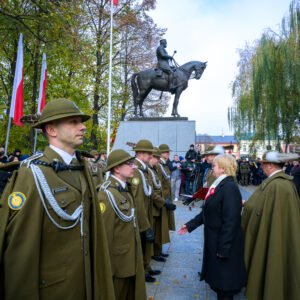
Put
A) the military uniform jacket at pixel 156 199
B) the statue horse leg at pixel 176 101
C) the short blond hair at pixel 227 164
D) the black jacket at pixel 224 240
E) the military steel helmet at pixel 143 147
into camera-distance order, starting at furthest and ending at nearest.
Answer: the statue horse leg at pixel 176 101
the military uniform jacket at pixel 156 199
the military steel helmet at pixel 143 147
the short blond hair at pixel 227 164
the black jacket at pixel 224 240

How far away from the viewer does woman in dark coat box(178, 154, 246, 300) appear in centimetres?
343

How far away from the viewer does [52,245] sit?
2043 mm

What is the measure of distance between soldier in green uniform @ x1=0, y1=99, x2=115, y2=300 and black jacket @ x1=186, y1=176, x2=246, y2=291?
5.27ft

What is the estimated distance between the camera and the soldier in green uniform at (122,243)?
3160mm

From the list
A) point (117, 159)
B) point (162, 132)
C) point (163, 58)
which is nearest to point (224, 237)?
point (117, 159)

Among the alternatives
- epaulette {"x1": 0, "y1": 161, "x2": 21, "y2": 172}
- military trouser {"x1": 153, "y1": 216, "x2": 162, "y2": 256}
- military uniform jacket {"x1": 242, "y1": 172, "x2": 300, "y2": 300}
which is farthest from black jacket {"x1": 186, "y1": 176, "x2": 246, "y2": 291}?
epaulette {"x1": 0, "y1": 161, "x2": 21, "y2": 172}

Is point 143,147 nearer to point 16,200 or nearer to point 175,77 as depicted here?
point 16,200

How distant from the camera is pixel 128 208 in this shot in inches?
133

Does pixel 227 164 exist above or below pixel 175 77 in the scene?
below

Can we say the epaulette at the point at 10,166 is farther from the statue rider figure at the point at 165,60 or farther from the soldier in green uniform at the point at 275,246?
the statue rider figure at the point at 165,60

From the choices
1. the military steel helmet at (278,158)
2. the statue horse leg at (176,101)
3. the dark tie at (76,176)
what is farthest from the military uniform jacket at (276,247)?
the statue horse leg at (176,101)

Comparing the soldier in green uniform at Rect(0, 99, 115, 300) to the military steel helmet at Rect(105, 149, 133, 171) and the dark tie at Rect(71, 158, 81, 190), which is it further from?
the military steel helmet at Rect(105, 149, 133, 171)

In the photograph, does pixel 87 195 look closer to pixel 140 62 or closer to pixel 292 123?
pixel 292 123

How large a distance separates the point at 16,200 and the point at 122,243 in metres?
1.55
